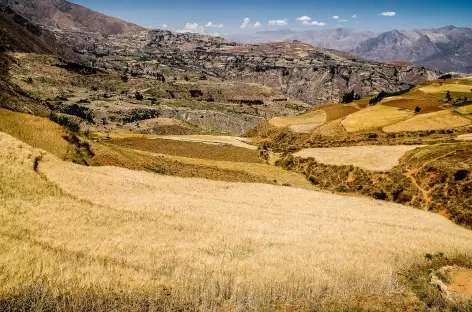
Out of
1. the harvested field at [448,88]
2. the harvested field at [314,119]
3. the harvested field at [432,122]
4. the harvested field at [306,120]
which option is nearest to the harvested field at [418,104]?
the harvested field at [432,122]

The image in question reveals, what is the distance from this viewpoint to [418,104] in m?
111

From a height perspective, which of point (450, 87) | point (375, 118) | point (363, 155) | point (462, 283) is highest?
point (450, 87)

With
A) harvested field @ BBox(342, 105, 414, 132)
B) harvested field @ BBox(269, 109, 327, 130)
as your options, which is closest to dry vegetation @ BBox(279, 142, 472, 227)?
harvested field @ BBox(342, 105, 414, 132)

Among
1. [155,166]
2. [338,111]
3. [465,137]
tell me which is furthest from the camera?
[338,111]

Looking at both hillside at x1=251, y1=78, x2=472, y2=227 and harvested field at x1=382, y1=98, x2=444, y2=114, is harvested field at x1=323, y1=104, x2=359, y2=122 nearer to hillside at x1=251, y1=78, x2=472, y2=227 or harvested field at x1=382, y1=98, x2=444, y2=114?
hillside at x1=251, y1=78, x2=472, y2=227

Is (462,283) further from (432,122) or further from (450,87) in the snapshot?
(450,87)

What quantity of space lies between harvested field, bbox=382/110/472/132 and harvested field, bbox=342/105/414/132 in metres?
4.17

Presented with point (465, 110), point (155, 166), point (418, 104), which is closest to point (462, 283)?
point (155, 166)

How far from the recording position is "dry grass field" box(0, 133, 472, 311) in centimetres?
1250

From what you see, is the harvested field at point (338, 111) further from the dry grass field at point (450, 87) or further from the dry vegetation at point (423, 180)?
the dry vegetation at point (423, 180)

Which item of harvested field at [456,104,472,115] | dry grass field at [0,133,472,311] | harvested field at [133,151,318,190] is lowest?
harvested field at [133,151,318,190]

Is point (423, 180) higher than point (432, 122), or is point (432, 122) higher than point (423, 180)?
point (432, 122)

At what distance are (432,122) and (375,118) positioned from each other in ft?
50.4

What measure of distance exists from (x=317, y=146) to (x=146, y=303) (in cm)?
7416
